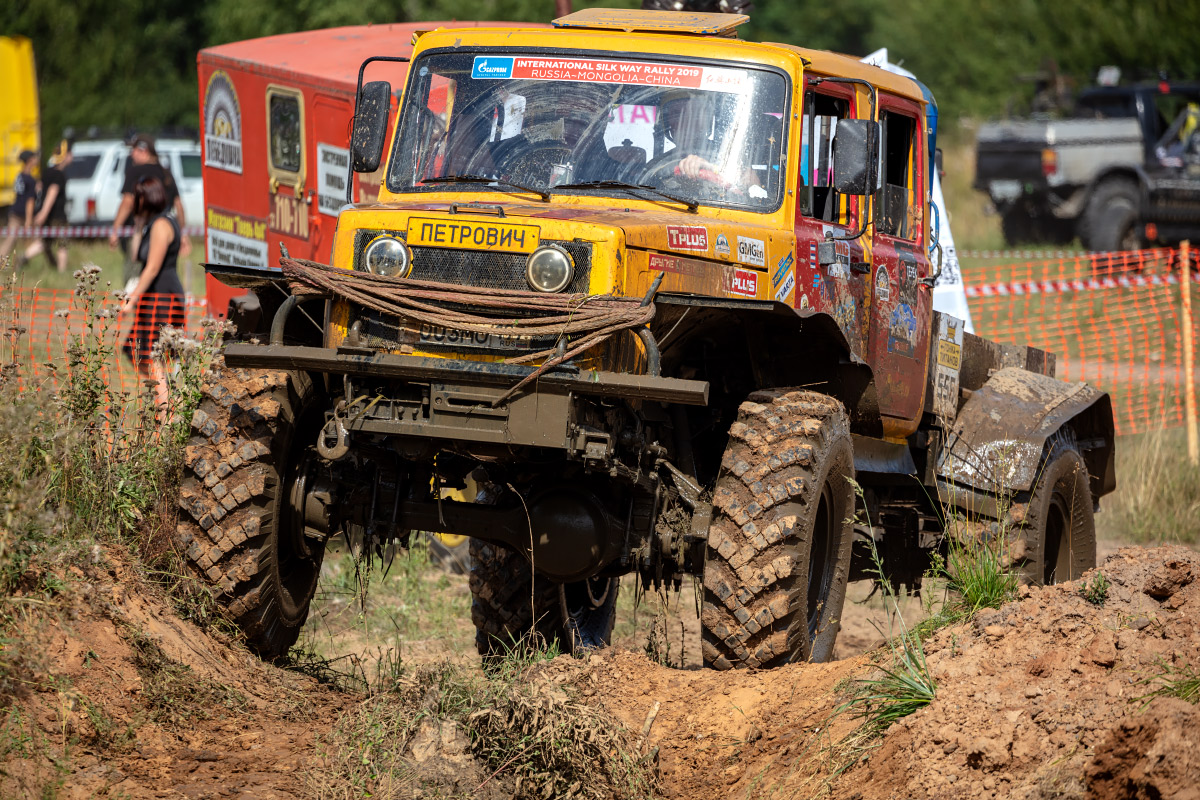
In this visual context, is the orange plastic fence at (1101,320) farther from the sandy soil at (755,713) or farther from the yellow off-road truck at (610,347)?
the sandy soil at (755,713)

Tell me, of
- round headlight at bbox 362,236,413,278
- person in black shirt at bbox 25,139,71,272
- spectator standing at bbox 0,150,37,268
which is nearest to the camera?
round headlight at bbox 362,236,413,278

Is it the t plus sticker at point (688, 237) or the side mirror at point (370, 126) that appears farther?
the side mirror at point (370, 126)

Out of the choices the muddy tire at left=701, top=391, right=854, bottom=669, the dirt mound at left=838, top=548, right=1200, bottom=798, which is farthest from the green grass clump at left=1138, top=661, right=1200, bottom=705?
the muddy tire at left=701, top=391, right=854, bottom=669

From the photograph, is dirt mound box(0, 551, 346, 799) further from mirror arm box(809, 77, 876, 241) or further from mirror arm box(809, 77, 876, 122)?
mirror arm box(809, 77, 876, 122)

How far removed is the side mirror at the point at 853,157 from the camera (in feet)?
19.5

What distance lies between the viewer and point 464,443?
5.23 metres

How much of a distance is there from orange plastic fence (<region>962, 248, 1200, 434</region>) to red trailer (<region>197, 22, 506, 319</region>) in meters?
7.12

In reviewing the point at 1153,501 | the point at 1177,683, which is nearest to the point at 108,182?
the point at 1153,501

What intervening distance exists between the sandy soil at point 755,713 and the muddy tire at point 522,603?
1689mm

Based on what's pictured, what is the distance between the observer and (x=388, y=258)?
5535 mm

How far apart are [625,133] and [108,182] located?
74.6ft

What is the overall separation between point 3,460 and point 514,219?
2.00m

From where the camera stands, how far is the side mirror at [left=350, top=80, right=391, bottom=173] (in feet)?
21.5

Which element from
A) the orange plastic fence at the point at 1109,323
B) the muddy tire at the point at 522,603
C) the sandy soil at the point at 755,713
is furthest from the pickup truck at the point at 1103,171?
the sandy soil at the point at 755,713
